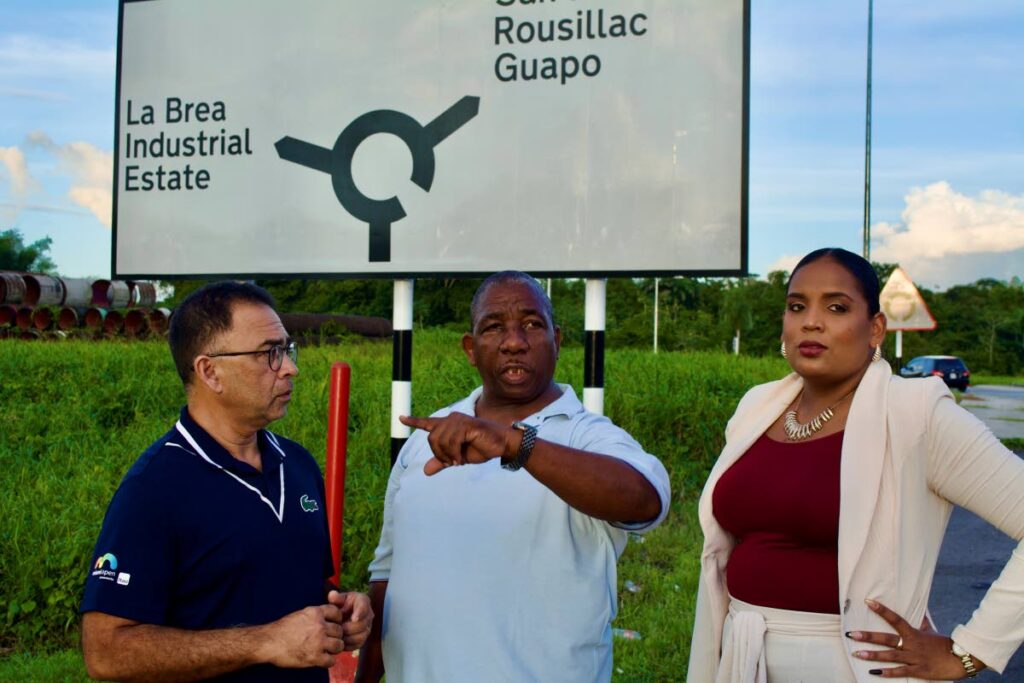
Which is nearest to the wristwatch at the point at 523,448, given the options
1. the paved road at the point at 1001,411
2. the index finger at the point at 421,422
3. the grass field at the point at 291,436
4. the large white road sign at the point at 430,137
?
the index finger at the point at 421,422

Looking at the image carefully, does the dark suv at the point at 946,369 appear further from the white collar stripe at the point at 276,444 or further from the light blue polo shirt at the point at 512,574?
the white collar stripe at the point at 276,444

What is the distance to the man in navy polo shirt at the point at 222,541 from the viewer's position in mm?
1848

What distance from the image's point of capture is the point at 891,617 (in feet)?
7.06

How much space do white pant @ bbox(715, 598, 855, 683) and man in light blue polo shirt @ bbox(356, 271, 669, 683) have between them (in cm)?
31

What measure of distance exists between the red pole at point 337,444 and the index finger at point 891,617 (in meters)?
1.32

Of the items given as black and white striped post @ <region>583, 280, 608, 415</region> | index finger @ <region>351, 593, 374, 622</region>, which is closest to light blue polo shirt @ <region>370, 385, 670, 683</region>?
index finger @ <region>351, 593, 374, 622</region>

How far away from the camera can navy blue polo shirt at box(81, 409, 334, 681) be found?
6.09ft

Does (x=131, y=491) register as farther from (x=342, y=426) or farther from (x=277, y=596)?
(x=342, y=426)

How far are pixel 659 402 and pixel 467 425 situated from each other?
748cm

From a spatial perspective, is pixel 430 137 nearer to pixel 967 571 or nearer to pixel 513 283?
pixel 513 283

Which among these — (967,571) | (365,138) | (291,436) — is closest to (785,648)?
(365,138)

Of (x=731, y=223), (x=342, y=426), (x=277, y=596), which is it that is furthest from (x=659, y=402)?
(x=277, y=596)

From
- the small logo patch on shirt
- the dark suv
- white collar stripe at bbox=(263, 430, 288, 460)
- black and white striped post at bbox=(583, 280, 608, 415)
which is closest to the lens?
the small logo patch on shirt

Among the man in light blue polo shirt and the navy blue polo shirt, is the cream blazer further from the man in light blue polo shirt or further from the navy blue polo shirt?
the navy blue polo shirt
